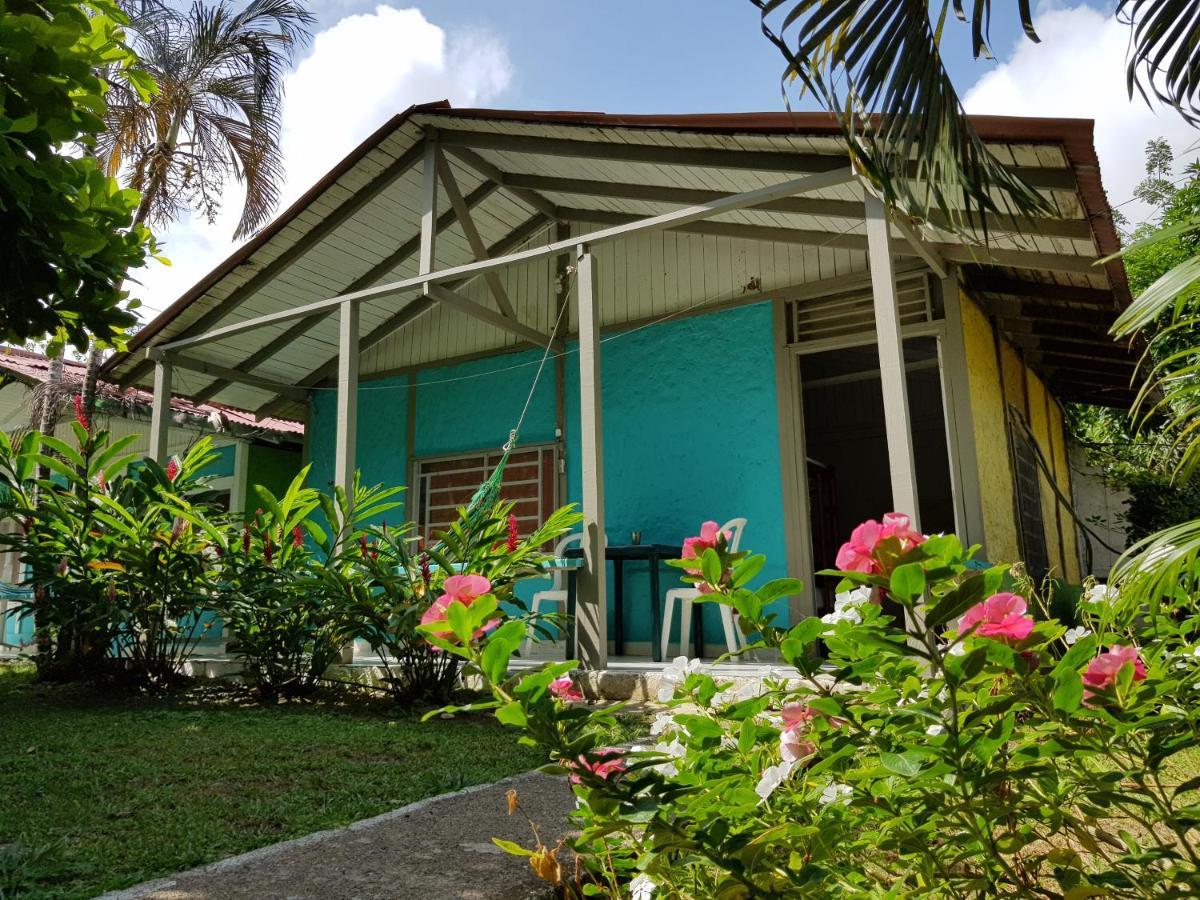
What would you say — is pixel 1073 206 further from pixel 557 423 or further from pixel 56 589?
pixel 56 589

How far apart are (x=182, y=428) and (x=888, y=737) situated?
9051 mm

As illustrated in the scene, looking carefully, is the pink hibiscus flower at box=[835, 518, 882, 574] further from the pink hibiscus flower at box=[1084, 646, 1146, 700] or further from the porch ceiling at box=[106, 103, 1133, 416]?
the porch ceiling at box=[106, 103, 1133, 416]

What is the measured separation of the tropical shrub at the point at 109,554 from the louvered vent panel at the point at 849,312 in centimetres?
437

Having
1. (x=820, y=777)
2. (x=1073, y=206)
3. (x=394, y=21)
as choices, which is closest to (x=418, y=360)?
(x=394, y=21)

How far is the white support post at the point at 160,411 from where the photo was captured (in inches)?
281

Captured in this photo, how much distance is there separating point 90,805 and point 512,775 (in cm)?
128

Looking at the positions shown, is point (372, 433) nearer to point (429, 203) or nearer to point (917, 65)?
point (429, 203)

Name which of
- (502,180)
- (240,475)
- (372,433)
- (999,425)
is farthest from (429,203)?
(240,475)

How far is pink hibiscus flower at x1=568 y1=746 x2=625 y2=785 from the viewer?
1.05 m

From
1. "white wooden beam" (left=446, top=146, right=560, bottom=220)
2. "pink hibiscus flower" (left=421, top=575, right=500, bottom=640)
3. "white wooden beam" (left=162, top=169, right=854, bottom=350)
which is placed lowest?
"pink hibiscus flower" (left=421, top=575, right=500, bottom=640)

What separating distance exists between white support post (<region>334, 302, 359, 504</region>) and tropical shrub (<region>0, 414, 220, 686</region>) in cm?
97

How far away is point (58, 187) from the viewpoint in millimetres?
2410

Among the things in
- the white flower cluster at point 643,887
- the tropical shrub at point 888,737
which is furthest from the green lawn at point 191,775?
the tropical shrub at point 888,737

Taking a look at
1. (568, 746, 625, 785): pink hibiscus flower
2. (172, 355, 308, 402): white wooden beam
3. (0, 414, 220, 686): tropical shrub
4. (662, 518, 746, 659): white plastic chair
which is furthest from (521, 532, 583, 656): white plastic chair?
(568, 746, 625, 785): pink hibiscus flower
